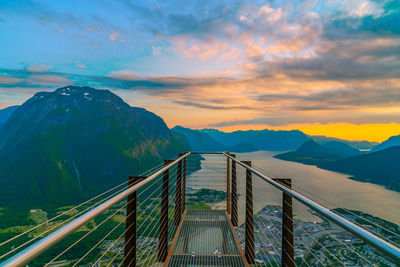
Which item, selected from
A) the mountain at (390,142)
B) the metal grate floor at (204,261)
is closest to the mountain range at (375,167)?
the metal grate floor at (204,261)

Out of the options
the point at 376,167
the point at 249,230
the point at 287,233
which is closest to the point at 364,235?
the point at 287,233

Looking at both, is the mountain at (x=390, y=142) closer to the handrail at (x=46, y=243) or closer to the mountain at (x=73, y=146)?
the mountain at (x=73, y=146)

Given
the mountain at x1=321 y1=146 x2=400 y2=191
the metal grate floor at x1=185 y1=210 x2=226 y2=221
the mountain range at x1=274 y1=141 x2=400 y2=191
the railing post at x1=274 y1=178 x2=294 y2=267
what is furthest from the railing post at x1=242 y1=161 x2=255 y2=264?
the mountain at x1=321 y1=146 x2=400 y2=191

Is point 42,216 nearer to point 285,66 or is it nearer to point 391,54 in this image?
point 285,66

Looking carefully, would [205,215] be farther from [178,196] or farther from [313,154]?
[313,154]

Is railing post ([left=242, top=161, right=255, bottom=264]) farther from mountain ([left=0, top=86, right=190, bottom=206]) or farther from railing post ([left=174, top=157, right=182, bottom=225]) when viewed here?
mountain ([left=0, top=86, right=190, bottom=206])
